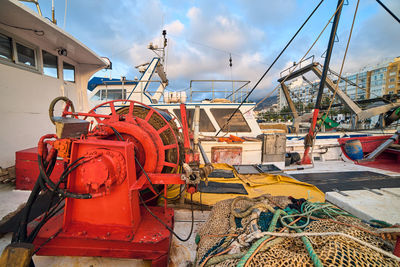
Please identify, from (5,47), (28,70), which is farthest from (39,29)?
(28,70)

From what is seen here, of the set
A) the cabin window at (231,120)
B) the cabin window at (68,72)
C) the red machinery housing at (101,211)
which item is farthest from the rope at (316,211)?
the cabin window at (68,72)

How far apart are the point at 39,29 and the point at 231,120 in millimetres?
5123

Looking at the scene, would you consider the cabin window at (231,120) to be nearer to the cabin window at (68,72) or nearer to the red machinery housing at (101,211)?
the red machinery housing at (101,211)

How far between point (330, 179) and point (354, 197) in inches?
143

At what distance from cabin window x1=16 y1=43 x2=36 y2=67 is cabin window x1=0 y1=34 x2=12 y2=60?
13cm

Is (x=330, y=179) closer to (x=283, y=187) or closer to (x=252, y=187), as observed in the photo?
(x=283, y=187)

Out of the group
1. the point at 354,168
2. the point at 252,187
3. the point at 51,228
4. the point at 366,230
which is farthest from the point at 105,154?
the point at 354,168

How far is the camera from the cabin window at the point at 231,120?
18.4ft

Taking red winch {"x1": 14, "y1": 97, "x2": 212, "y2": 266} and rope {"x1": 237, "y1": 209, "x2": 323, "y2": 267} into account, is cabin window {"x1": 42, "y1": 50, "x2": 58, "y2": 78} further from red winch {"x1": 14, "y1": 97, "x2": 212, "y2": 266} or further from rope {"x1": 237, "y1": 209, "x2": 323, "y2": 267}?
→ rope {"x1": 237, "y1": 209, "x2": 323, "y2": 267}

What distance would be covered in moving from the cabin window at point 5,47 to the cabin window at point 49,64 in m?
0.63

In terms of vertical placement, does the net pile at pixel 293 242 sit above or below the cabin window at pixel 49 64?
below

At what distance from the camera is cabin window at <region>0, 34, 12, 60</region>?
9.90ft

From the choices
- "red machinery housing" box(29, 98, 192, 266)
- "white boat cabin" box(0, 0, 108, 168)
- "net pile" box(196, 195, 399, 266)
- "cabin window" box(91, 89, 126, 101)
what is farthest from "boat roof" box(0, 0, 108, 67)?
"cabin window" box(91, 89, 126, 101)

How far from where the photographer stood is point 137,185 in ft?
5.38
